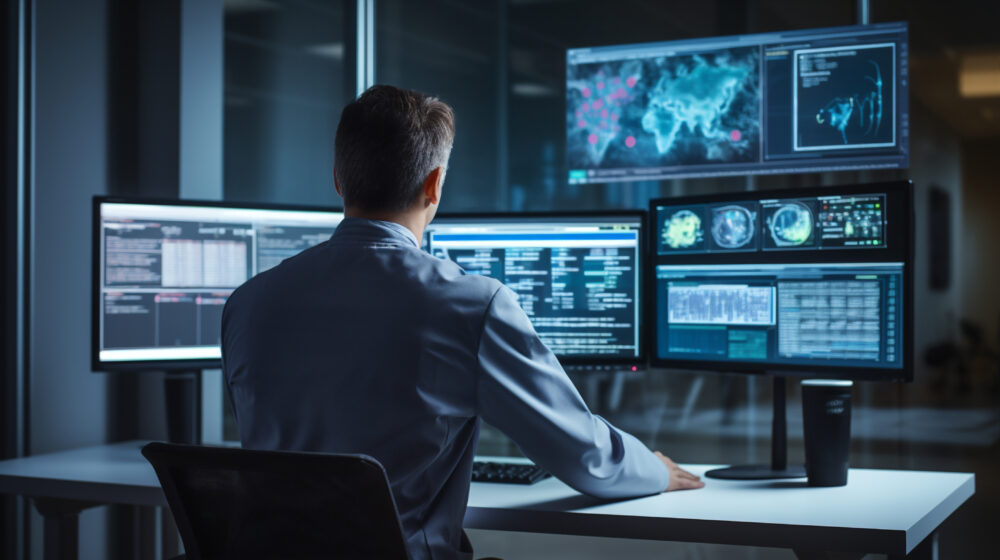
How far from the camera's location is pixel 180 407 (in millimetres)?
2135

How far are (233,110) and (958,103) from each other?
218cm

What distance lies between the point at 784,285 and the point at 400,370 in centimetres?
94

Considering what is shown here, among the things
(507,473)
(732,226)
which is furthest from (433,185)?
(732,226)

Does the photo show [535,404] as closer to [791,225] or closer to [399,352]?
[399,352]

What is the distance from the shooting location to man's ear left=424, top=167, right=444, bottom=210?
1.34 meters

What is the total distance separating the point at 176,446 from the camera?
3.63 ft

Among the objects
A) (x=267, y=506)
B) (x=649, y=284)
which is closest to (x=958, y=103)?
(x=649, y=284)

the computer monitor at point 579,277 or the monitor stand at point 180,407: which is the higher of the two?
the computer monitor at point 579,277

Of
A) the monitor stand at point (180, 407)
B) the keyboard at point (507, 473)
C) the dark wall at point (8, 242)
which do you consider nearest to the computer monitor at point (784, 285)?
the keyboard at point (507, 473)

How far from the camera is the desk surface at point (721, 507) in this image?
4.48 ft

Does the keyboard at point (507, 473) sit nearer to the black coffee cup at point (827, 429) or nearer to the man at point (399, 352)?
the man at point (399, 352)

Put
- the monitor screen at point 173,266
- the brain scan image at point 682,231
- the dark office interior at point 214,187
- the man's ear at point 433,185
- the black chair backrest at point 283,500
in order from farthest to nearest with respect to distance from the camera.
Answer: the dark office interior at point 214,187, the monitor screen at point 173,266, the brain scan image at point 682,231, the man's ear at point 433,185, the black chair backrest at point 283,500

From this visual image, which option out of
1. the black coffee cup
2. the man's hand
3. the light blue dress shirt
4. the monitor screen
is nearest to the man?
the light blue dress shirt

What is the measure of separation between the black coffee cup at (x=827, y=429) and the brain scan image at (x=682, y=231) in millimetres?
403
